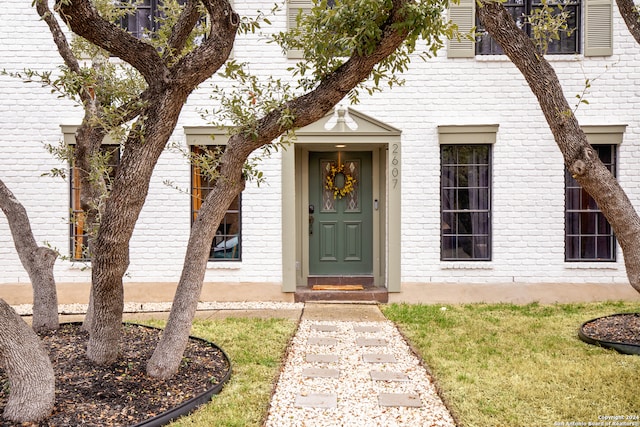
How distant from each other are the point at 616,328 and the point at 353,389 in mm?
3284

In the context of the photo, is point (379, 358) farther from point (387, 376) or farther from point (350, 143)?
point (350, 143)

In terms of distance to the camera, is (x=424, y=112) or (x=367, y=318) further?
(x=424, y=112)

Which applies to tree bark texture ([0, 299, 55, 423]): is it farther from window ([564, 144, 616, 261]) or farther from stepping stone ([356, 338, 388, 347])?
window ([564, 144, 616, 261])

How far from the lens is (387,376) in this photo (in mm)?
4297

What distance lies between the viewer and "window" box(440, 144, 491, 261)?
7.53 meters

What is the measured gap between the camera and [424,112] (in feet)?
24.3

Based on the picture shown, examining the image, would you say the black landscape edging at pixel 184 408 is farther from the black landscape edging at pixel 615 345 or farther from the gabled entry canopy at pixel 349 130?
the gabled entry canopy at pixel 349 130

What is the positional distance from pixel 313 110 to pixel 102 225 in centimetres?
174

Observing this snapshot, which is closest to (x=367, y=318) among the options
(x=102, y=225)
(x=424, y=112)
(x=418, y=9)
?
(x=424, y=112)

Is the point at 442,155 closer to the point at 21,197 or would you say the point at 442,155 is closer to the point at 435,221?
the point at 435,221

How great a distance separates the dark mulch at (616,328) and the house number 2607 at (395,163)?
3.12 m

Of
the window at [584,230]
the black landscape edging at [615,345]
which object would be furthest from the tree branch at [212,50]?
the window at [584,230]

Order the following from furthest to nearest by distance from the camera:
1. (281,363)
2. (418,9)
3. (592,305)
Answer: (592,305) → (281,363) → (418,9)

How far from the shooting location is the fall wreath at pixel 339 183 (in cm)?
802
